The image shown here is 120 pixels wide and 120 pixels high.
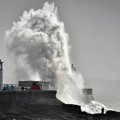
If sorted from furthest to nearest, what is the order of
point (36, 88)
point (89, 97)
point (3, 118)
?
point (89, 97)
point (36, 88)
point (3, 118)

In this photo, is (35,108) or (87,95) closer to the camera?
(35,108)

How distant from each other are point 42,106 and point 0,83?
21.1 feet

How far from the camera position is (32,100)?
46344 millimetres

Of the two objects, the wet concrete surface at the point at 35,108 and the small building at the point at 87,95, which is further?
the small building at the point at 87,95

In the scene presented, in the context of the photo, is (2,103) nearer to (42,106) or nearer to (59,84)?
(42,106)

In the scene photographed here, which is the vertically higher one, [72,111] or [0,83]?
[0,83]

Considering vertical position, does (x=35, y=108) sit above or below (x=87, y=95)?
below

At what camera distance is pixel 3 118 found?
45312 millimetres

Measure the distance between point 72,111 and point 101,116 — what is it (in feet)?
11.6

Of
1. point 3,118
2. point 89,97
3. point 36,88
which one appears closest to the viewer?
point 3,118

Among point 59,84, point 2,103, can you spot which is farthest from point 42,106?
point 59,84

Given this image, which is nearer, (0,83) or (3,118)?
(3,118)

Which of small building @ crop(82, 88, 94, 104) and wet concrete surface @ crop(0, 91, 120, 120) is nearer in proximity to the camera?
wet concrete surface @ crop(0, 91, 120, 120)

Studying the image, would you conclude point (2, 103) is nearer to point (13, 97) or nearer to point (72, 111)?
point (13, 97)
